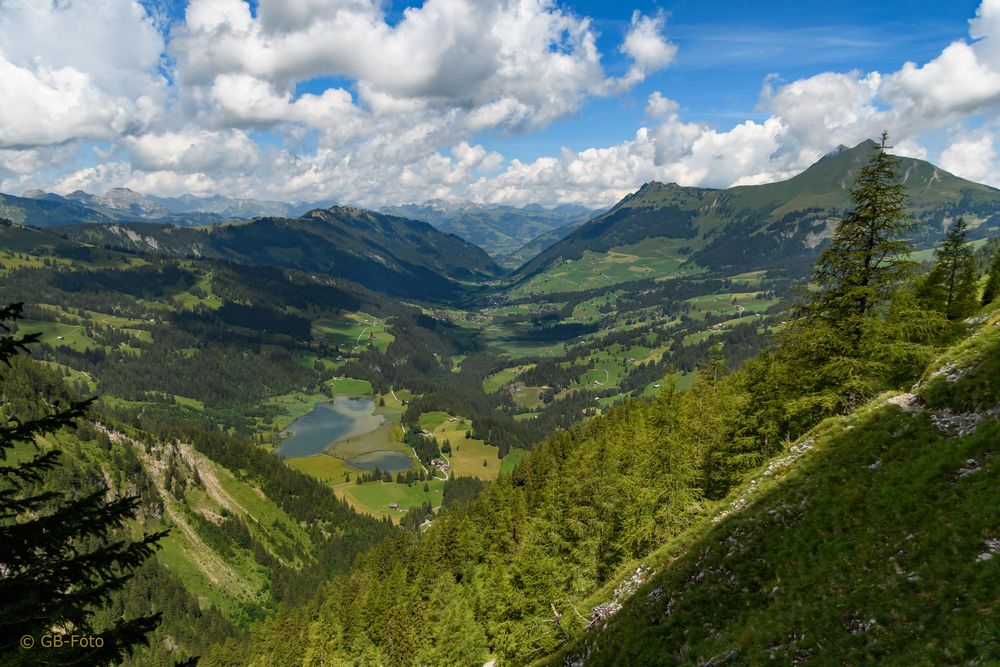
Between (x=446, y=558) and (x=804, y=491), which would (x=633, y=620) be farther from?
(x=446, y=558)

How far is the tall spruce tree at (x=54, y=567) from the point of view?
12.4m

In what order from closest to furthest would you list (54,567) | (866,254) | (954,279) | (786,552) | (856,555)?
(54,567)
(856,555)
(786,552)
(866,254)
(954,279)

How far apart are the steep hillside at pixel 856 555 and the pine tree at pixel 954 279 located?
128 feet

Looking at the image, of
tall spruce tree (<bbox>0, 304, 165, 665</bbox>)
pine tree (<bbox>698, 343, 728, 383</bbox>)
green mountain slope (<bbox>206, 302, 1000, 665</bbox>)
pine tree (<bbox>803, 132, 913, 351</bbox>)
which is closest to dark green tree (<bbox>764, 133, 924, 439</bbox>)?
pine tree (<bbox>803, 132, 913, 351</bbox>)

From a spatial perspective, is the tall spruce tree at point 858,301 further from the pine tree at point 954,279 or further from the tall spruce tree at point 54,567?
the tall spruce tree at point 54,567

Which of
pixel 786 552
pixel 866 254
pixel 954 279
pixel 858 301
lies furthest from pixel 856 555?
pixel 954 279

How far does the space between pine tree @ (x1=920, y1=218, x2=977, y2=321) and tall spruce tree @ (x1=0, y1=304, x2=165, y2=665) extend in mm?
74248

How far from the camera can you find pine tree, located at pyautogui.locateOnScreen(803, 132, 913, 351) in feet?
108

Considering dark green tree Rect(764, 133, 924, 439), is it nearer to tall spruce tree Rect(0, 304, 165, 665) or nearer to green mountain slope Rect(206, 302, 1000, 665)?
green mountain slope Rect(206, 302, 1000, 665)

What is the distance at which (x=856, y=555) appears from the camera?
21109 mm

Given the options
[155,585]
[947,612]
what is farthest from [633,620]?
[155,585]

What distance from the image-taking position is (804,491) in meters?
27.5

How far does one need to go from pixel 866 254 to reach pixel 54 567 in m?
43.6

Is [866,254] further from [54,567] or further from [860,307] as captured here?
[54,567]
